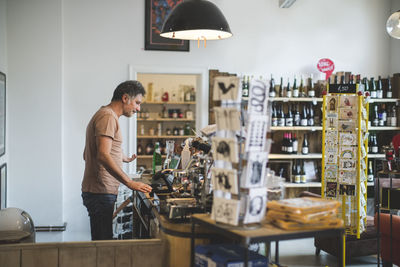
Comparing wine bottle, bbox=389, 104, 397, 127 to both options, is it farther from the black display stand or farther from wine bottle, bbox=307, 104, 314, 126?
the black display stand

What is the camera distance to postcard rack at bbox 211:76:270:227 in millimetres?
2018

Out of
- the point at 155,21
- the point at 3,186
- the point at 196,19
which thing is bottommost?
the point at 3,186

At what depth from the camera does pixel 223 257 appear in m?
2.21

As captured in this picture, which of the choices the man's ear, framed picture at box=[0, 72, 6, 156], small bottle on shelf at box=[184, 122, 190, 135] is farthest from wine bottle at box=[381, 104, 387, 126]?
framed picture at box=[0, 72, 6, 156]

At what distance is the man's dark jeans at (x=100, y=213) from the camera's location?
347 cm

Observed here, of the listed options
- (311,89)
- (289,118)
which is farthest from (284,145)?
A: (311,89)

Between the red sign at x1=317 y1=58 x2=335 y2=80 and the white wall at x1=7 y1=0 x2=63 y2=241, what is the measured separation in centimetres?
363

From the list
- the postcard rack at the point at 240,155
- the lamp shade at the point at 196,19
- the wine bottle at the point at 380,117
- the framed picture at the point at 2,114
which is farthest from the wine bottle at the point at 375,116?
the postcard rack at the point at 240,155

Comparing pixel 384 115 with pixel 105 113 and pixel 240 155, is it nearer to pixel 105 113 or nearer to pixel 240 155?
pixel 105 113

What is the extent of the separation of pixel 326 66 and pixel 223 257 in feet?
16.5

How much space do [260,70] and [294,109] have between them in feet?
2.50

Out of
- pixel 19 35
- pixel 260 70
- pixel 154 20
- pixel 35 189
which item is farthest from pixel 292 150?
pixel 19 35

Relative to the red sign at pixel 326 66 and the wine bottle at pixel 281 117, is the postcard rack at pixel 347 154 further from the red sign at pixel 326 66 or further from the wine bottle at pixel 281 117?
the red sign at pixel 326 66

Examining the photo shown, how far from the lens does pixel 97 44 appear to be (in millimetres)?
6293
